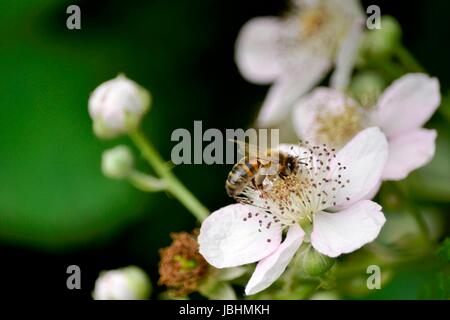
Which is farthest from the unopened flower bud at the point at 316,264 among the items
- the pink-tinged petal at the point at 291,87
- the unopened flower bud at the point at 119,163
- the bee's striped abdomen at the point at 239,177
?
the pink-tinged petal at the point at 291,87

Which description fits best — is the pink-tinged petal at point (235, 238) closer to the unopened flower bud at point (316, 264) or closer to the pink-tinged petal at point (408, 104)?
the unopened flower bud at point (316, 264)

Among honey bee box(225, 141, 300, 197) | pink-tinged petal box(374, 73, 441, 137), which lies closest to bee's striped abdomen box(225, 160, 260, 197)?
honey bee box(225, 141, 300, 197)

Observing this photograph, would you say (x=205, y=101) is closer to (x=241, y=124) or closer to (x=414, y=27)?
Result: (x=241, y=124)

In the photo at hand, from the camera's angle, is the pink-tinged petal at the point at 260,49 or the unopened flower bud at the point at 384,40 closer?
the unopened flower bud at the point at 384,40

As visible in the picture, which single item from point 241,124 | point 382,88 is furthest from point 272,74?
point 382,88

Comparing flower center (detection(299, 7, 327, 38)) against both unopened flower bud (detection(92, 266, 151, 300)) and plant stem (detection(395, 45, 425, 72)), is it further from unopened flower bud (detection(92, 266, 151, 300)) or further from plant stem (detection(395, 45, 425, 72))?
unopened flower bud (detection(92, 266, 151, 300))

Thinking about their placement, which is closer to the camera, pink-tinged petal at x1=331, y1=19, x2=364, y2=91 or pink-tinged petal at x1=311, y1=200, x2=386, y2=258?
pink-tinged petal at x1=311, y1=200, x2=386, y2=258

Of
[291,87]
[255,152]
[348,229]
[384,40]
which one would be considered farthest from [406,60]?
[348,229]
